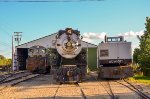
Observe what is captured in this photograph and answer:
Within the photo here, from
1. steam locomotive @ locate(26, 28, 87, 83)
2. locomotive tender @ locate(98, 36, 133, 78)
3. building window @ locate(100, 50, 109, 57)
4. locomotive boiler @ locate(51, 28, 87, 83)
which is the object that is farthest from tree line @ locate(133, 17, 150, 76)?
locomotive boiler @ locate(51, 28, 87, 83)

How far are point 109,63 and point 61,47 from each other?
416 centimetres

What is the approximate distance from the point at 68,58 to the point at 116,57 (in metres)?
3.73

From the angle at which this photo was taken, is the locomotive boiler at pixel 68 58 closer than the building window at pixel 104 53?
Yes

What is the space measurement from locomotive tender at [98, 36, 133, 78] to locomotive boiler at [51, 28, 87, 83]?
174 cm

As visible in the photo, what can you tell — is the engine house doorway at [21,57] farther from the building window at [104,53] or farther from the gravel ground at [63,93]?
the gravel ground at [63,93]

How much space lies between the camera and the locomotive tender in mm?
25016

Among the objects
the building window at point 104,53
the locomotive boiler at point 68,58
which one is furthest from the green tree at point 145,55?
the locomotive boiler at point 68,58

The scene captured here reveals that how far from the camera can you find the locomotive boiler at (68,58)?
22.8 meters

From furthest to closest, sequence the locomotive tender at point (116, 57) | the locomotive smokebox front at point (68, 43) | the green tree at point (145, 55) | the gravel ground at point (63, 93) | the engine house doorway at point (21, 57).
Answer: the engine house doorway at point (21, 57)
the green tree at point (145, 55)
the locomotive tender at point (116, 57)
the locomotive smokebox front at point (68, 43)
the gravel ground at point (63, 93)

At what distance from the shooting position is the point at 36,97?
15.6 metres

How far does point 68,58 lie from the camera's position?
78.1 feet

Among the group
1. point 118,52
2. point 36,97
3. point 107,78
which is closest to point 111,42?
point 118,52

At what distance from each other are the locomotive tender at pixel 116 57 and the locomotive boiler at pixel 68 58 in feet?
5.72

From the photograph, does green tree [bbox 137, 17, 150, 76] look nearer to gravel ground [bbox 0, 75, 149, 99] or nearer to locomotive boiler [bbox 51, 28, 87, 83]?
locomotive boiler [bbox 51, 28, 87, 83]
